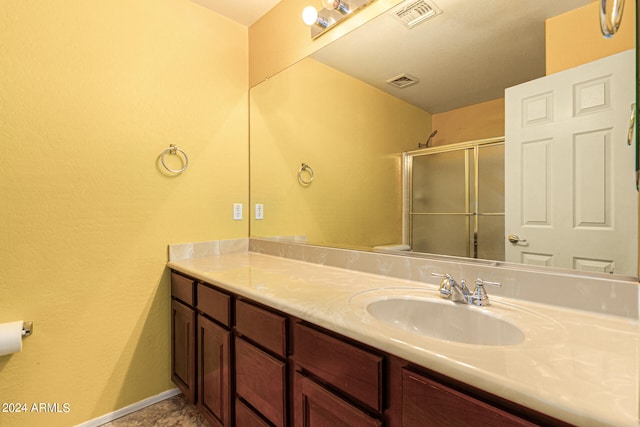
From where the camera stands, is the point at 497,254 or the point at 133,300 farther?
the point at 133,300

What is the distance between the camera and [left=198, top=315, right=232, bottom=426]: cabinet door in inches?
51.4

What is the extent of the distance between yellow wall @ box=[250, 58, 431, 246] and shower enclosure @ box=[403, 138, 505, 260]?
0.22 feet

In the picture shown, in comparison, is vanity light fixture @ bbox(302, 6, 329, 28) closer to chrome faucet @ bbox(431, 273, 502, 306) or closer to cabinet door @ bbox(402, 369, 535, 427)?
chrome faucet @ bbox(431, 273, 502, 306)

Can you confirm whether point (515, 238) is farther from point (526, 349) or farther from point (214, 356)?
point (214, 356)

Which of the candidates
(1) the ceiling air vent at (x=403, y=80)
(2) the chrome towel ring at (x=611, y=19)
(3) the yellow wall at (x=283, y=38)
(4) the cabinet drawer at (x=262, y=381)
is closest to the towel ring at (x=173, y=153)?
(3) the yellow wall at (x=283, y=38)

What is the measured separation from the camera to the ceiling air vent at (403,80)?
1.36m

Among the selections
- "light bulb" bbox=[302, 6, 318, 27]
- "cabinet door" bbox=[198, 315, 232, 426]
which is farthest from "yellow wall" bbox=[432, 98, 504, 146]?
"cabinet door" bbox=[198, 315, 232, 426]

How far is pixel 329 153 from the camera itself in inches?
69.7

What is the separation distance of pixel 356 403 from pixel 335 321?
0.69 feet

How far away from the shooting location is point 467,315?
3.13ft

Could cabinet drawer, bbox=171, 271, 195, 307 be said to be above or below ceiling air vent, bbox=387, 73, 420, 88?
below

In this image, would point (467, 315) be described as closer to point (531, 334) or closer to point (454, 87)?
point (531, 334)

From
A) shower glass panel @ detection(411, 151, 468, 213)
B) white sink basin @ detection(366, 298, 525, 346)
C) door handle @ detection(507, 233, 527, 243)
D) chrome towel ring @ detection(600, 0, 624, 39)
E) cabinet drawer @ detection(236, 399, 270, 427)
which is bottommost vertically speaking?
cabinet drawer @ detection(236, 399, 270, 427)

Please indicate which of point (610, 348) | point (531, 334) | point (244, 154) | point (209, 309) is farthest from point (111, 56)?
point (610, 348)
